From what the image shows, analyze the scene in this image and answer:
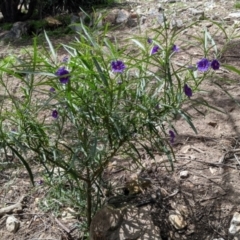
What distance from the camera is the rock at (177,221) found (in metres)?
2.02

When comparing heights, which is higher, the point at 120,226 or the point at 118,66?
the point at 118,66

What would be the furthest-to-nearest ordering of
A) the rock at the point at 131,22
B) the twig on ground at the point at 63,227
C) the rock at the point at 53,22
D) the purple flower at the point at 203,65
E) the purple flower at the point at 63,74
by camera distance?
the rock at the point at 53,22, the rock at the point at 131,22, the twig on ground at the point at 63,227, the purple flower at the point at 203,65, the purple flower at the point at 63,74

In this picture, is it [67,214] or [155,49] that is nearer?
[155,49]

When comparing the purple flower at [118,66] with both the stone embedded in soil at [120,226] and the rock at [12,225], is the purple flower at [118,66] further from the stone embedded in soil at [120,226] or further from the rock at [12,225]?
the rock at [12,225]

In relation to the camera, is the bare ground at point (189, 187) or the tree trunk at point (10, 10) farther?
the tree trunk at point (10, 10)

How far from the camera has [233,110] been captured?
116 inches

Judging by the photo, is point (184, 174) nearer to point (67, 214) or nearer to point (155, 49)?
point (67, 214)

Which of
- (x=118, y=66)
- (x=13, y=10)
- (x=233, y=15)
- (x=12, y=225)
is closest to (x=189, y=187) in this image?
(x=12, y=225)

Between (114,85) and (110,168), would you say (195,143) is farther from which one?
(114,85)

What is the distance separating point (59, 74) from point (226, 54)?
2.63m

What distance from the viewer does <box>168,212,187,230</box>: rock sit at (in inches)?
79.5

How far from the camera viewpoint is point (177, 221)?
6.66ft

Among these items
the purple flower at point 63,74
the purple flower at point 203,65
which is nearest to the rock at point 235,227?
the purple flower at point 203,65

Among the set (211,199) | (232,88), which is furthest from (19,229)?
(232,88)
